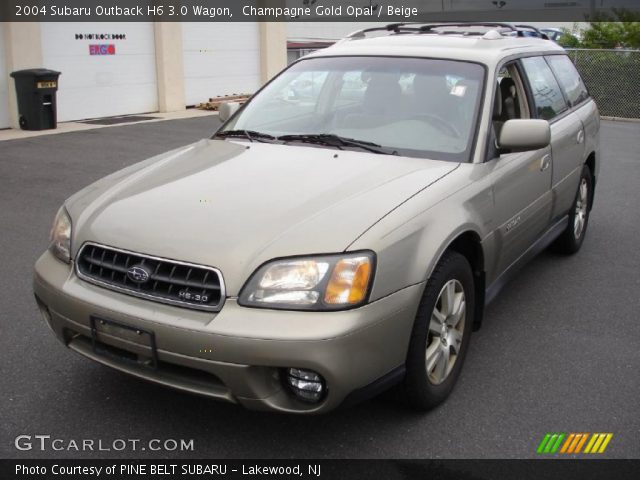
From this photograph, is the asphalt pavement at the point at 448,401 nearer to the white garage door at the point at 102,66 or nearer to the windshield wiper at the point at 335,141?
the windshield wiper at the point at 335,141

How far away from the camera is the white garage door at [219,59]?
17672 mm

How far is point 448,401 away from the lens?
3.56 m

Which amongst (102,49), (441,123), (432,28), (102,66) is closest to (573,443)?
(441,123)

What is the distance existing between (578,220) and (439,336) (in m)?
3.08

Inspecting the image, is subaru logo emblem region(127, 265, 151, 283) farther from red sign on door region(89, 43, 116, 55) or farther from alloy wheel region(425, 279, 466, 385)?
red sign on door region(89, 43, 116, 55)

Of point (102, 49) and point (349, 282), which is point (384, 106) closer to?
point (349, 282)

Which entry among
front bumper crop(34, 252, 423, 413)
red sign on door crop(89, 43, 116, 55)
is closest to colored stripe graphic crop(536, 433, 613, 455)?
front bumper crop(34, 252, 423, 413)

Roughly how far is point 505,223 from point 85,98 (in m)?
13.0

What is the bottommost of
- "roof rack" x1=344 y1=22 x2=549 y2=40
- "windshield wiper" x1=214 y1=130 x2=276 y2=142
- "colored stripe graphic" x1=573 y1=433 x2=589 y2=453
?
"colored stripe graphic" x1=573 y1=433 x2=589 y2=453

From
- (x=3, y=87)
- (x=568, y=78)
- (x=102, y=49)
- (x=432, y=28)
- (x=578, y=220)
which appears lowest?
(x=578, y=220)

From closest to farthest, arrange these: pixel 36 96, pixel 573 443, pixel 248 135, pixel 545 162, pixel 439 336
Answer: pixel 573 443 → pixel 439 336 → pixel 248 135 → pixel 545 162 → pixel 36 96

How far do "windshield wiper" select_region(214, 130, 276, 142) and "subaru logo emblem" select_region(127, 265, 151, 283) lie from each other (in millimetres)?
1466

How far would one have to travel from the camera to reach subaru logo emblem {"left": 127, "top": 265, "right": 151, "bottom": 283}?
9.70 feet

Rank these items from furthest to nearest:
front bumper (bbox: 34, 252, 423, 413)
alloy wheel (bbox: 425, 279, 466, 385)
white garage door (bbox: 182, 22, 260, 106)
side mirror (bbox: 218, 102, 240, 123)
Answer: white garage door (bbox: 182, 22, 260, 106) → side mirror (bbox: 218, 102, 240, 123) → alloy wheel (bbox: 425, 279, 466, 385) → front bumper (bbox: 34, 252, 423, 413)
